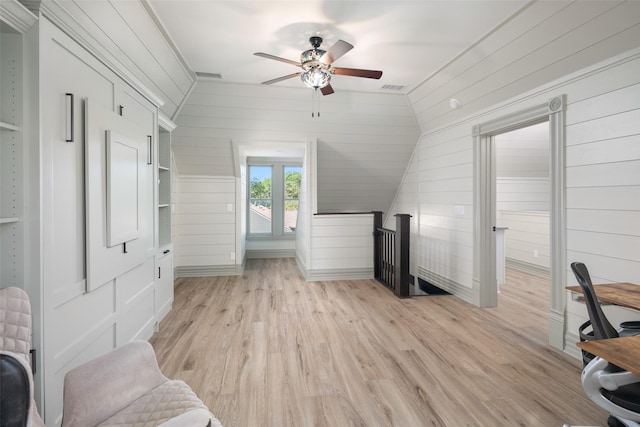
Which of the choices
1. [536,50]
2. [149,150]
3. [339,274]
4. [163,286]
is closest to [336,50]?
[536,50]

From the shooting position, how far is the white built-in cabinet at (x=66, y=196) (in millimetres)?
1385

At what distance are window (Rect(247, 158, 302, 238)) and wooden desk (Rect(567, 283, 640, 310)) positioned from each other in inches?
215

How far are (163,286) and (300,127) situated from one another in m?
2.85

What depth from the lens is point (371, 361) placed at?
2381 mm

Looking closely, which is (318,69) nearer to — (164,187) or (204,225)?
(164,187)

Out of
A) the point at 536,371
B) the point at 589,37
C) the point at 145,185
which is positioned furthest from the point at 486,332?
the point at 145,185

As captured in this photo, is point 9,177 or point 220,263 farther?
point 220,263

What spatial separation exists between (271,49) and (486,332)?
354 cm

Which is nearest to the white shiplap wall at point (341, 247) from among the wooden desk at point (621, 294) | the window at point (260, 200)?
the window at point (260, 200)

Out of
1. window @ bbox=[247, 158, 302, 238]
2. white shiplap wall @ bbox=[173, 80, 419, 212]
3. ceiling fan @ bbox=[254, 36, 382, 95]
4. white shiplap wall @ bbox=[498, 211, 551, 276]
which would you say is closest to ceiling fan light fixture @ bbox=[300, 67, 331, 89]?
ceiling fan @ bbox=[254, 36, 382, 95]

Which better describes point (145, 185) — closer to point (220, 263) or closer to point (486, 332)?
point (220, 263)

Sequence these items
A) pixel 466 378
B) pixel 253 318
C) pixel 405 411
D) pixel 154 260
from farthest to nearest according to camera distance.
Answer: pixel 253 318, pixel 154 260, pixel 466 378, pixel 405 411

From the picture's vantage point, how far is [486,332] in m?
2.92

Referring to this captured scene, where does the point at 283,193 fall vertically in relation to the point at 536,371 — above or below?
above
